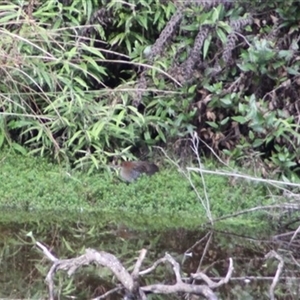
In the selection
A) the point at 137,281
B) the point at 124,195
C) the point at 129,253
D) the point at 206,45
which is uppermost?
the point at 137,281

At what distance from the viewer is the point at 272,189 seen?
212 inches

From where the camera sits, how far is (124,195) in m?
5.44

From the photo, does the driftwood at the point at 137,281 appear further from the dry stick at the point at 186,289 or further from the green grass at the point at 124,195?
the green grass at the point at 124,195

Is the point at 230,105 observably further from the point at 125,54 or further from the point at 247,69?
the point at 125,54

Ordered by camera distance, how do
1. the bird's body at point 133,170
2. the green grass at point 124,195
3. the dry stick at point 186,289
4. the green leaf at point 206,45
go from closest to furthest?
1. the dry stick at point 186,289
2. the green grass at point 124,195
3. the bird's body at point 133,170
4. the green leaf at point 206,45

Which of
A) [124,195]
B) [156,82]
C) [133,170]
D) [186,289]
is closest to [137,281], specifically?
[186,289]

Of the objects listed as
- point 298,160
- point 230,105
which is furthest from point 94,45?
point 298,160

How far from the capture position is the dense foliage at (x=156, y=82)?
5695mm

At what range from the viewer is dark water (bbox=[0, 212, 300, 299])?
4020 millimetres

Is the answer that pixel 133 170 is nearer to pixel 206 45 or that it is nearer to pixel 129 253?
pixel 206 45

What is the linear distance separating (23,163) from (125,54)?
1050mm

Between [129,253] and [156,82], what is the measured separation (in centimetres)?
167

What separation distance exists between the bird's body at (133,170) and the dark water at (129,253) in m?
0.44

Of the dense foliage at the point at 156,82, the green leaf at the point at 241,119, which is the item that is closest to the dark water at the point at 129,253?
the dense foliage at the point at 156,82
